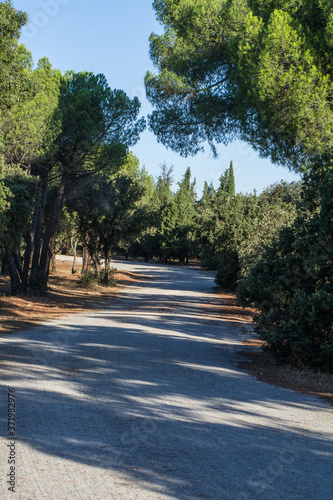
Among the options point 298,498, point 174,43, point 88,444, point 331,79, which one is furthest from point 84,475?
point 174,43

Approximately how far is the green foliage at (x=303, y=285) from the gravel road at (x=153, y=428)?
122 centimetres

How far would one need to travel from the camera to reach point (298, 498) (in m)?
3.83

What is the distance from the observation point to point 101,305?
21938 millimetres

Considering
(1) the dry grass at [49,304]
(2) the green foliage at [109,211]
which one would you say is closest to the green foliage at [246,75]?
(1) the dry grass at [49,304]

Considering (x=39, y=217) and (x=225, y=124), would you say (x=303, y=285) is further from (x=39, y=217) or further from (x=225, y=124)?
(x=39, y=217)

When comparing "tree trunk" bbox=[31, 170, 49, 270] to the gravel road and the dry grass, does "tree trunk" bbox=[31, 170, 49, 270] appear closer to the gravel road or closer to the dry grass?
the dry grass

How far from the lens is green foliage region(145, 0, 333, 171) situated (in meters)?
12.5

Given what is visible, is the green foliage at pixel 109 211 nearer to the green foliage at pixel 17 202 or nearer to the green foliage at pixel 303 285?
the green foliage at pixel 17 202

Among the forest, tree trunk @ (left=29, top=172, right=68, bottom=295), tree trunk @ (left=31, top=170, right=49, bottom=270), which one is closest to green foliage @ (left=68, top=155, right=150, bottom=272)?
the forest

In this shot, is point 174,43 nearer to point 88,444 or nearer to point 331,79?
point 331,79

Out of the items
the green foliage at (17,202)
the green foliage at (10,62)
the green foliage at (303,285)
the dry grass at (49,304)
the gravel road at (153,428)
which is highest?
the green foliage at (10,62)

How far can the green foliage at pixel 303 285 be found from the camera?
9172mm

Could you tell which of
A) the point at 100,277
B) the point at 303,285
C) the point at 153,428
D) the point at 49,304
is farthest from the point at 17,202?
the point at 100,277

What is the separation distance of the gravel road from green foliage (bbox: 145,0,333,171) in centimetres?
587
